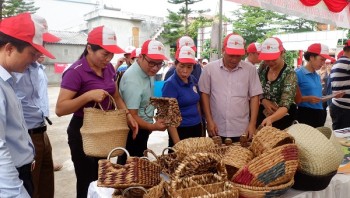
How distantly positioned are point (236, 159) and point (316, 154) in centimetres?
38

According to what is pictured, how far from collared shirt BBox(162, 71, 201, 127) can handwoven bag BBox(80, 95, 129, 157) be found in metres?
0.67

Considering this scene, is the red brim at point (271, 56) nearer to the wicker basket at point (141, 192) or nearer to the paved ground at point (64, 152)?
the wicker basket at point (141, 192)

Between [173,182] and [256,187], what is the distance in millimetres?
358

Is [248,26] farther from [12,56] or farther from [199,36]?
[12,56]

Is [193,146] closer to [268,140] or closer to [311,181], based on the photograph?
[268,140]

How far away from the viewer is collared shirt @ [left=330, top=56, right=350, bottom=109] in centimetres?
324

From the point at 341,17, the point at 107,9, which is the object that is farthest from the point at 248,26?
the point at 341,17

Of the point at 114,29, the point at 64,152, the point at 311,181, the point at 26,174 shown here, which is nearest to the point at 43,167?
the point at 26,174

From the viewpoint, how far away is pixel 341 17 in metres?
3.91

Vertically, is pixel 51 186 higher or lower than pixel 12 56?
lower

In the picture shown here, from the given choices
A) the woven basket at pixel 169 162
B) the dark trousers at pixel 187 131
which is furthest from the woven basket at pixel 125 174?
the dark trousers at pixel 187 131

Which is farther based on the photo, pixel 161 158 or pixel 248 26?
pixel 248 26

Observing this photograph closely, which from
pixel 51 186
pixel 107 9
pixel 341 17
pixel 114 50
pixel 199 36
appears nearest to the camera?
pixel 114 50

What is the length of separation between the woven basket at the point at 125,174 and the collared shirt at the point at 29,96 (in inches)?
38.3
